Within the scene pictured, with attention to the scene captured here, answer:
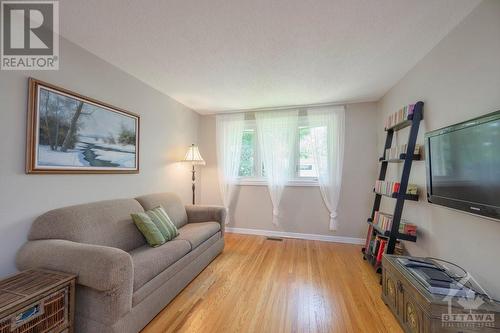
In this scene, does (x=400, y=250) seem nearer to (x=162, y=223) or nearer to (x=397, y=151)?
(x=397, y=151)

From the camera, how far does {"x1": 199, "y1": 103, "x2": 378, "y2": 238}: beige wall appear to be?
3.30 meters

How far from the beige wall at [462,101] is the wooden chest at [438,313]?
246mm

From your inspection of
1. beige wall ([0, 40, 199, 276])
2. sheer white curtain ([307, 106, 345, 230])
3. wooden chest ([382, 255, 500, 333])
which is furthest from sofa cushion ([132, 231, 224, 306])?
sheer white curtain ([307, 106, 345, 230])

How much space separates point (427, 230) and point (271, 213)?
7.23ft

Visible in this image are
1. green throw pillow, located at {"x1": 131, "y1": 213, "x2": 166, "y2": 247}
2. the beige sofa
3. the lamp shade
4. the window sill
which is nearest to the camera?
the beige sofa

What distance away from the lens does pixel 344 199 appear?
3.38 meters

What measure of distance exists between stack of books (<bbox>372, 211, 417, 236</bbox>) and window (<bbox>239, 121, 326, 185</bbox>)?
1.15 meters

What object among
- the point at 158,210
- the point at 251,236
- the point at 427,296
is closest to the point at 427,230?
the point at 427,296

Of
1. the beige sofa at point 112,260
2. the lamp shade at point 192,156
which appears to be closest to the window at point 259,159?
the lamp shade at point 192,156

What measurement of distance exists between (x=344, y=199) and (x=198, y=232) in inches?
94.9

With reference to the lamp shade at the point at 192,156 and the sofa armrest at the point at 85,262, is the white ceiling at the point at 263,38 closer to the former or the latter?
the lamp shade at the point at 192,156

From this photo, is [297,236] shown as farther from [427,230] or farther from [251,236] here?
[427,230]

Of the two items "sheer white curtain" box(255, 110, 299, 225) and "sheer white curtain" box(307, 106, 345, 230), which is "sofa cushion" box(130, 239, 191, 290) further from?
"sheer white curtain" box(307, 106, 345, 230)

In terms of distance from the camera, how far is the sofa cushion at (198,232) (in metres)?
2.24
